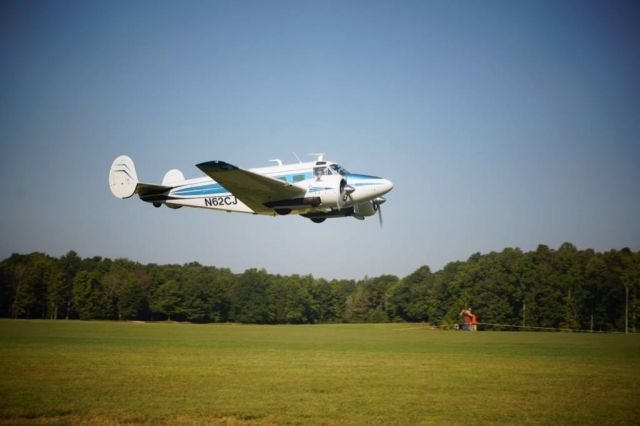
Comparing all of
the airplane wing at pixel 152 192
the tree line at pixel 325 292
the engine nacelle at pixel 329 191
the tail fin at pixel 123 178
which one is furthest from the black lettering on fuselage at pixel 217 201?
the tree line at pixel 325 292

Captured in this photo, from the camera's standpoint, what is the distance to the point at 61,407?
19250mm

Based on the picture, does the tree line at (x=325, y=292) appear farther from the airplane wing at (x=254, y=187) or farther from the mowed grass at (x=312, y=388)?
the airplane wing at (x=254, y=187)

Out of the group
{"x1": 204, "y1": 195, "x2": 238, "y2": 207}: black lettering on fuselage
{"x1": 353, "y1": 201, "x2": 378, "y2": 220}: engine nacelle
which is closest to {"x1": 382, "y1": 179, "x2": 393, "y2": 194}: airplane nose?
{"x1": 353, "y1": 201, "x2": 378, "y2": 220}: engine nacelle

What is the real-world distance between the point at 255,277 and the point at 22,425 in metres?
141

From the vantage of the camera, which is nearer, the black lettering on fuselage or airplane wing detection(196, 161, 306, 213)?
airplane wing detection(196, 161, 306, 213)

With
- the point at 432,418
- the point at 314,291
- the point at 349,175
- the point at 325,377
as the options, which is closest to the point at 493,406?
the point at 432,418

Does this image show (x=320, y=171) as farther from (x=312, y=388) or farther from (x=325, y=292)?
(x=325, y=292)

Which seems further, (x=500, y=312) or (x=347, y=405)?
(x=500, y=312)

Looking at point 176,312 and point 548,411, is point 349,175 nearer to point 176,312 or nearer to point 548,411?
point 548,411

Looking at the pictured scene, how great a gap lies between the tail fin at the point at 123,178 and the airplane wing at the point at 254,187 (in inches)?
187

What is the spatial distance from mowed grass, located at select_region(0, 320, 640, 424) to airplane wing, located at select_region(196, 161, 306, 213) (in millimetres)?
8197

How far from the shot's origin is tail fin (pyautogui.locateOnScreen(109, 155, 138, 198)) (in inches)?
1094

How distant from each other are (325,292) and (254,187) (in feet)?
497

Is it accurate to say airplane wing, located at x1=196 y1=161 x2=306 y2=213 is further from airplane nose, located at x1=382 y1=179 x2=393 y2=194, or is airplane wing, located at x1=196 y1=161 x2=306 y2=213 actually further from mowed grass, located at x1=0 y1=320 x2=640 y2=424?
mowed grass, located at x1=0 y1=320 x2=640 y2=424
